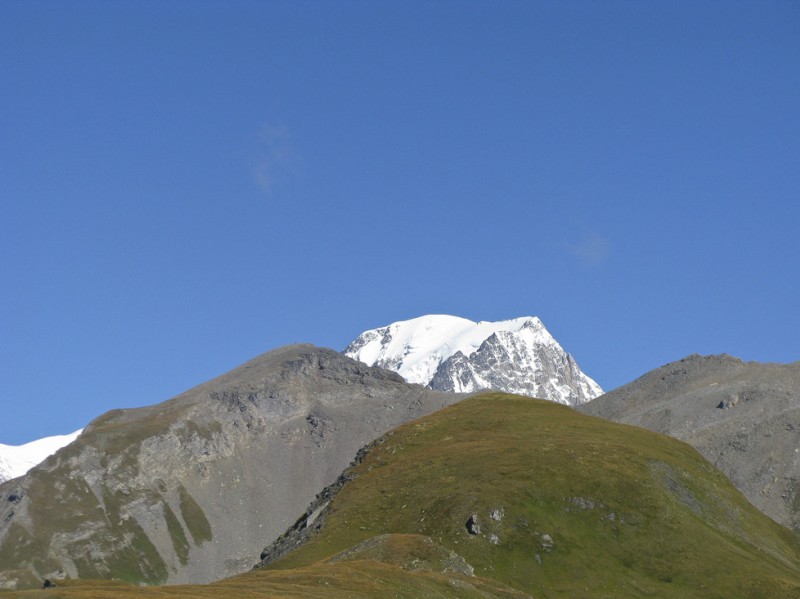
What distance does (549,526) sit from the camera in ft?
488

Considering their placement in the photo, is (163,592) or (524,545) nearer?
(163,592)

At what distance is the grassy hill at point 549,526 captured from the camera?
Answer: 129250 millimetres

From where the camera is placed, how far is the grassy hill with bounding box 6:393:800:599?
129250 mm

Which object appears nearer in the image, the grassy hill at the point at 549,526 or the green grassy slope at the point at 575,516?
the grassy hill at the point at 549,526

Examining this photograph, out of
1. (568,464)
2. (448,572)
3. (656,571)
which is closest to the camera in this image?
(448,572)

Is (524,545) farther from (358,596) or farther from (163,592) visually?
(163,592)

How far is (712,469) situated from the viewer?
191875 millimetres

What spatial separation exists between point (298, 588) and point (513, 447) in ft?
270

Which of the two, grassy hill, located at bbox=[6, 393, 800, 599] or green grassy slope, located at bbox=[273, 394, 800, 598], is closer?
grassy hill, located at bbox=[6, 393, 800, 599]

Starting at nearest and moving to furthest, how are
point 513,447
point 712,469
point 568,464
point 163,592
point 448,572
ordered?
point 163,592, point 448,572, point 568,464, point 513,447, point 712,469

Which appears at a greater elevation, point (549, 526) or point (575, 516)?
point (575, 516)

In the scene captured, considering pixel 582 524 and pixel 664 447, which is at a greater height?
pixel 664 447

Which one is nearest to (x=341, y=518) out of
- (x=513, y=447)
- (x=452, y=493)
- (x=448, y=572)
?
(x=452, y=493)

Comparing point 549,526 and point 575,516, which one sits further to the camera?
point 575,516
